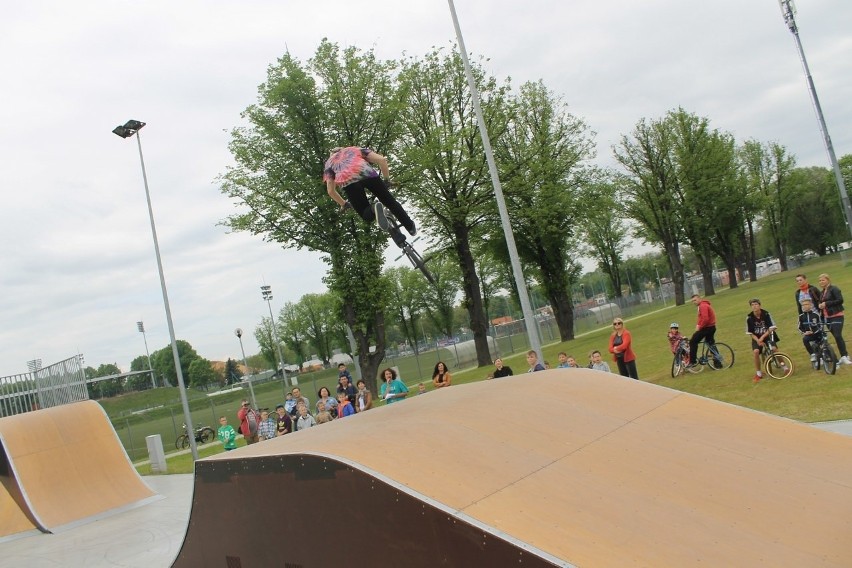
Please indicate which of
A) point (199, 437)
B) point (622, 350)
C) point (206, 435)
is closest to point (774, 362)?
point (622, 350)

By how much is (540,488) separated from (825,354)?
9074 mm

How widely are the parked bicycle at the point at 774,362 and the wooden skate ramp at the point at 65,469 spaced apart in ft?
45.2

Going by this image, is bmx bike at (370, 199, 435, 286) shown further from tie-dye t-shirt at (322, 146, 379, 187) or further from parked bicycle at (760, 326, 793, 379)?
parked bicycle at (760, 326, 793, 379)

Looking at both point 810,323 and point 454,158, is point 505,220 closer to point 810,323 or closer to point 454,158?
point 810,323

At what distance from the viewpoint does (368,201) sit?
7.88 m

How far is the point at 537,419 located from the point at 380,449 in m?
1.56

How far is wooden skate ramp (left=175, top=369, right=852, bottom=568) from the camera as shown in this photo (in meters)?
3.90

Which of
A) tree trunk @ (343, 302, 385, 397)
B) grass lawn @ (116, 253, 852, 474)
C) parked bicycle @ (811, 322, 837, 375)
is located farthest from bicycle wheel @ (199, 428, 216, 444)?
parked bicycle @ (811, 322, 837, 375)

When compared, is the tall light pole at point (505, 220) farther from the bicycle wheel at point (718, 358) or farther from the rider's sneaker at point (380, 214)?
the rider's sneaker at point (380, 214)

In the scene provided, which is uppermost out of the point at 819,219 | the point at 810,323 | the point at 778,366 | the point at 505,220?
the point at 819,219

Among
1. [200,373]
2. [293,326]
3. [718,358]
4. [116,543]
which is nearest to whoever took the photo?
[116,543]

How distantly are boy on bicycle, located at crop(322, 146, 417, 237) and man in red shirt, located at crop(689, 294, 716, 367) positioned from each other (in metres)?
7.56

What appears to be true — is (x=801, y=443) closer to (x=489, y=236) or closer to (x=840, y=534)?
(x=840, y=534)

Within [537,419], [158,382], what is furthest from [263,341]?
[537,419]
